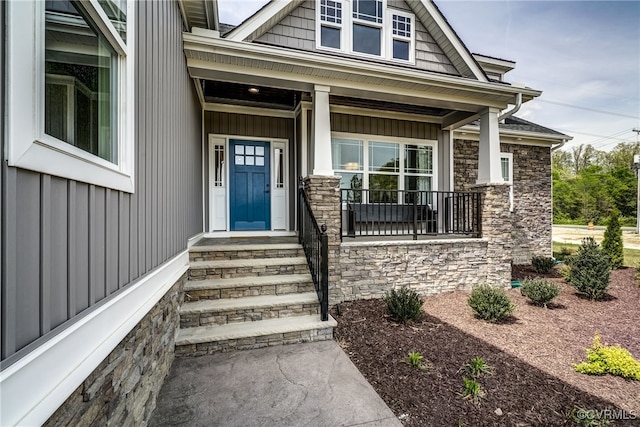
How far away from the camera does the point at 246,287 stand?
3.82m

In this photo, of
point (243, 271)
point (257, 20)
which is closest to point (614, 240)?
point (243, 271)

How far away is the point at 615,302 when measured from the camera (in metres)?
5.28

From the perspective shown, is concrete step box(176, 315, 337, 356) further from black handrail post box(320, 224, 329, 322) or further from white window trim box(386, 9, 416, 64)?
white window trim box(386, 9, 416, 64)

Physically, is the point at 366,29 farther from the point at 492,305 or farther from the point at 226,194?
the point at 492,305

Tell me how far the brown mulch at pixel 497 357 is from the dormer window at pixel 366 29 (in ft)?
17.0

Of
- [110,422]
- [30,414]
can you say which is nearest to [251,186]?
[110,422]

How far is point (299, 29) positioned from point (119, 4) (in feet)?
14.8

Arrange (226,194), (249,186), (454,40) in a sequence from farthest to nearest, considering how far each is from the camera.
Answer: (249,186) → (226,194) → (454,40)

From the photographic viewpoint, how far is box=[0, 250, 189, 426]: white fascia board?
3.07 ft

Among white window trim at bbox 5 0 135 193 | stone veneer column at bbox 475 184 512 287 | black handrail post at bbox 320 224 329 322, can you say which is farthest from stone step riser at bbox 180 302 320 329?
stone veneer column at bbox 475 184 512 287

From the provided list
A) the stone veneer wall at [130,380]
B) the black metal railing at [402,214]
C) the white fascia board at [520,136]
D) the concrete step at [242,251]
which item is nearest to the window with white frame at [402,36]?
the white fascia board at [520,136]

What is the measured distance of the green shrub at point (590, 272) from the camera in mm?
5361

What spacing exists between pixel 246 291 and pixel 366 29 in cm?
589

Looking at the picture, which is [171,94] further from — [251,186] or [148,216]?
[251,186]
